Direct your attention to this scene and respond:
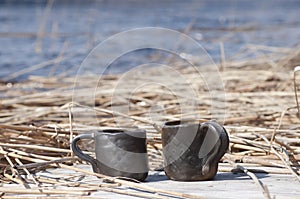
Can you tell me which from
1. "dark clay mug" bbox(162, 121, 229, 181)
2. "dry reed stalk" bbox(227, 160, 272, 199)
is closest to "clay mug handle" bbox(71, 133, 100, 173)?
"dark clay mug" bbox(162, 121, 229, 181)

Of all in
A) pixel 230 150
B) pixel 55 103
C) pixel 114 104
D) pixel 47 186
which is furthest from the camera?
pixel 55 103

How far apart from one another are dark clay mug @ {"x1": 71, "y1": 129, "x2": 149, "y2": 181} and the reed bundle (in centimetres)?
4

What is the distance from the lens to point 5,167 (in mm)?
1933

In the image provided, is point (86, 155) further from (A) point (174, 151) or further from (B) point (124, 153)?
(A) point (174, 151)

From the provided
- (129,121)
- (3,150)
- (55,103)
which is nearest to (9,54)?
(55,103)

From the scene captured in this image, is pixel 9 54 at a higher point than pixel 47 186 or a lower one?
higher

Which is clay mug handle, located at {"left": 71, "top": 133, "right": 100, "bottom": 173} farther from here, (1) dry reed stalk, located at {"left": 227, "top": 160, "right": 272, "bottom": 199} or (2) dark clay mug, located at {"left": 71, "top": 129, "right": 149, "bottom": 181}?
(1) dry reed stalk, located at {"left": 227, "top": 160, "right": 272, "bottom": 199}

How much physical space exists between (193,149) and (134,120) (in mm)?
649

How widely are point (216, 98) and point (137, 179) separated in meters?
1.41

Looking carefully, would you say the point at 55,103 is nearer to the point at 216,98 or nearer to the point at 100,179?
the point at 216,98

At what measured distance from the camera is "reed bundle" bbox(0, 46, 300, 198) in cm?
183

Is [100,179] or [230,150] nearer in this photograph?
[100,179]

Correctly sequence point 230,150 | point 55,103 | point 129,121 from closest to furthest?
point 230,150, point 129,121, point 55,103

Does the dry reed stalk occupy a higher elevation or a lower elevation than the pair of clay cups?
lower
